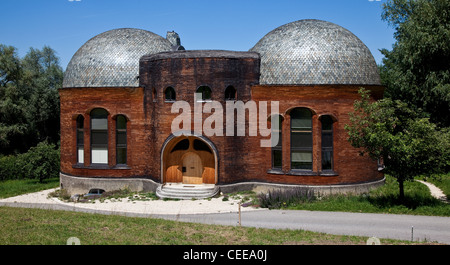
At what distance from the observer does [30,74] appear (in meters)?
43.6

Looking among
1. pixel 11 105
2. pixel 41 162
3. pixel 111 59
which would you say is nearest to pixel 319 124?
pixel 111 59

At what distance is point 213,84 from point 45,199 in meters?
11.5

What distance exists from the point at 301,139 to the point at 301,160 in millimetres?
1105

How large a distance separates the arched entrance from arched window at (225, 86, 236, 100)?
278cm

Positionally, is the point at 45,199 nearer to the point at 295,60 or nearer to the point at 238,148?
the point at 238,148

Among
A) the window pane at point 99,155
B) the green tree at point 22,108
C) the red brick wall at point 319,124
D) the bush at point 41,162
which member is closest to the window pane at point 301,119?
the red brick wall at point 319,124

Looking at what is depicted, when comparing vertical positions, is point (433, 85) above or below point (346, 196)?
above

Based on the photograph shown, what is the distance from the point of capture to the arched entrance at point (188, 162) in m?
21.9

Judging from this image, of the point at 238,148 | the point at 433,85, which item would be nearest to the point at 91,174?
the point at 238,148

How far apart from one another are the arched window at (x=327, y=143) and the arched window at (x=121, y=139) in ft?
36.8

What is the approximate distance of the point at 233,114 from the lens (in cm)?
2117

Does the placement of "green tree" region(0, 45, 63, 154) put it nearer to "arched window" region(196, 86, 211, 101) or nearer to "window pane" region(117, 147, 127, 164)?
"window pane" region(117, 147, 127, 164)

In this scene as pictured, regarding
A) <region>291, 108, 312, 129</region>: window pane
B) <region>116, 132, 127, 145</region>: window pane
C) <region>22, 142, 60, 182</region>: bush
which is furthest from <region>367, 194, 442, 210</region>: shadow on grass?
<region>22, 142, 60, 182</region>: bush

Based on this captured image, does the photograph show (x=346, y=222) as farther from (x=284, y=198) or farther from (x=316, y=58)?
(x=316, y=58)
